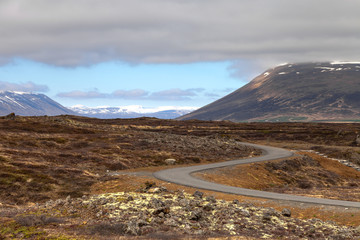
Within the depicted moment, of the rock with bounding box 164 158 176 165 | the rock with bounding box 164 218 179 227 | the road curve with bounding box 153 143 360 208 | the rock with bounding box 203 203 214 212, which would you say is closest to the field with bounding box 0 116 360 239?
the rock with bounding box 164 158 176 165

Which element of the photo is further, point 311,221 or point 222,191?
point 222,191

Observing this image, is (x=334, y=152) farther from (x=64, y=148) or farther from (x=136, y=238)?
(x=136, y=238)

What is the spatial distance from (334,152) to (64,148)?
220 feet

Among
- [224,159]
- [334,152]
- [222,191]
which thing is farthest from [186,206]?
[334,152]

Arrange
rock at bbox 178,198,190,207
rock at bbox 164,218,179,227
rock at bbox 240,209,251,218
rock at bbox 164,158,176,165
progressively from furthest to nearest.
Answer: rock at bbox 164,158,176,165 → rock at bbox 178,198,190,207 → rock at bbox 240,209,251,218 → rock at bbox 164,218,179,227

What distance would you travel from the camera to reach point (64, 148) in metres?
65.6

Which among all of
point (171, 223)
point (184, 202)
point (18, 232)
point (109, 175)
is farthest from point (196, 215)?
point (109, 175)

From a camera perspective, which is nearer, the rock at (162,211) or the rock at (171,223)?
the rock at (171,223)

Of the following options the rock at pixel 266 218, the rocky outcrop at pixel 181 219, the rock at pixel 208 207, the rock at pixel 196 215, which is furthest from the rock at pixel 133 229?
the rock at pixel 266 218

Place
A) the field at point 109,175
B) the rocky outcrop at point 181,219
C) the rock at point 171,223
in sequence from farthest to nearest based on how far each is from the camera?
the field at point 109,175
the rock at point 171,223
the rocky outcrop at point 181,219

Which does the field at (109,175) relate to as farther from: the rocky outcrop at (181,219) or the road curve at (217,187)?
the road curve at (217,187)

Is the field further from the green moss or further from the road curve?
the road curve

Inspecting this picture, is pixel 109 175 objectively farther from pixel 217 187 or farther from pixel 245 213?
pixel 245 213

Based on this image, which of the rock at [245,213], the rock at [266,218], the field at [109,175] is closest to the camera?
the field at [109,175]
